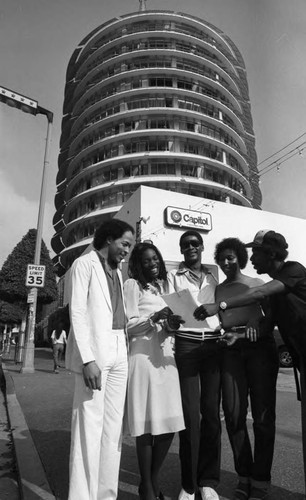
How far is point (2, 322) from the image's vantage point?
113ft

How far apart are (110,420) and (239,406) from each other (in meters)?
0.99

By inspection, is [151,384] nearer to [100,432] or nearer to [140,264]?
[100,432]

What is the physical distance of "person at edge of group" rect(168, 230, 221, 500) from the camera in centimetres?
260

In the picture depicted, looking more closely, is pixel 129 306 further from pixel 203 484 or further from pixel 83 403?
pixel 203 484

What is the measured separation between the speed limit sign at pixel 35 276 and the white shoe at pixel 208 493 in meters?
11.1

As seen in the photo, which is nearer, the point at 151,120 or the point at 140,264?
the point at 140,264

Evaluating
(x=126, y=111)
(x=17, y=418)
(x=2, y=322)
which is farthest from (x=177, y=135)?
(x=17, y=418)

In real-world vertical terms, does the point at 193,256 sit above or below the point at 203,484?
above

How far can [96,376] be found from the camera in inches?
87.2

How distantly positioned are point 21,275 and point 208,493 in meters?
32.4

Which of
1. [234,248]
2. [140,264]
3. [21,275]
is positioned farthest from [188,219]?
[21,275]

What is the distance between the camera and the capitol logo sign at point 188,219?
772 inches

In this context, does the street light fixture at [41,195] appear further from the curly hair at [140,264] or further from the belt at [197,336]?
the belt at [197,336]

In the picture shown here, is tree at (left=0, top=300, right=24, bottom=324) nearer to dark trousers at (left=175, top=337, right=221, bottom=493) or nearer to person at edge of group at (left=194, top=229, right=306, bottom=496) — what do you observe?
dark trousers at (left=175, top=337, right=221, bottom=493)
